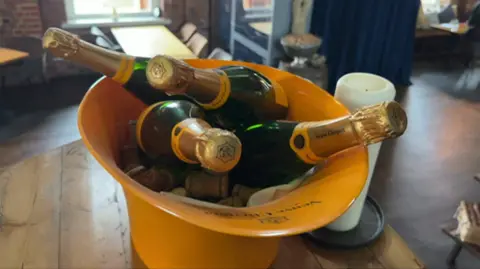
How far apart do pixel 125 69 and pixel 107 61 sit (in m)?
0.02

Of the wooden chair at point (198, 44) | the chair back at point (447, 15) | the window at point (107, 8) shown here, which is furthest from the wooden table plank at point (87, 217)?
the chair back at point (447, 15)

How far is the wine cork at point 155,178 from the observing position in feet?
1.32

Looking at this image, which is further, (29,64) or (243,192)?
(29,64)

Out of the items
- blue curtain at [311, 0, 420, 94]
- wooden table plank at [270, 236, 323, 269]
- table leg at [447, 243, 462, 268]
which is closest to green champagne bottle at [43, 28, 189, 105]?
wooden table plank at [270, 236, 323, 269]

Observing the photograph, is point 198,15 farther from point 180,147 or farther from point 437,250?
point 180,147

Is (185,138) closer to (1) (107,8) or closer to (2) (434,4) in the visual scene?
(1) (107,8)

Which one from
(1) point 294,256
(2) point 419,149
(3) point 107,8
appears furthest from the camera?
(3) point 107,8

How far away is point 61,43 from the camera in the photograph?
39 centimetres

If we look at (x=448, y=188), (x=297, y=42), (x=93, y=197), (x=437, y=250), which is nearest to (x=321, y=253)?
(x=93, y=197)

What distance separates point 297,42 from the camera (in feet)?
8.05

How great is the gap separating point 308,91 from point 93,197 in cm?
32

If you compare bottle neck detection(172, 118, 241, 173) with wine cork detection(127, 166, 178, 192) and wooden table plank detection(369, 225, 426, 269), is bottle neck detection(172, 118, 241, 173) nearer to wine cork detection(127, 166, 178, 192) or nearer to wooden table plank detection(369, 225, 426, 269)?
wine cork detection(127, 166, 178, 192)

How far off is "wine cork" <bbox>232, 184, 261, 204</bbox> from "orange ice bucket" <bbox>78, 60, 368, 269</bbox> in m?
0.04

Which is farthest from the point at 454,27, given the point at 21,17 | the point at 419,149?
the point at 21,17
